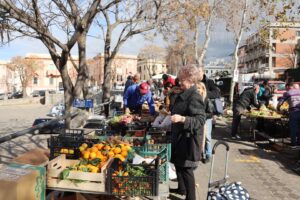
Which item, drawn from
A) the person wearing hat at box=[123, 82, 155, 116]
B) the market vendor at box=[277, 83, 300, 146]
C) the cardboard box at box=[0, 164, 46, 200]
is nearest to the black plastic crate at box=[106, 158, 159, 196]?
the cardboard box at box=[0, 164, 46, 200]

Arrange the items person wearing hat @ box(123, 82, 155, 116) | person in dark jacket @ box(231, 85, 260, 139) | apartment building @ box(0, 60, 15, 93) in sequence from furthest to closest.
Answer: apartment building @ box(0, 60, 15, 93), person in dark jacket @ box(231, 85, 260, 139), person wearing hat @ box(123, 82, 155, 116)

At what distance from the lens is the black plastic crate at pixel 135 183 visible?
149 inches

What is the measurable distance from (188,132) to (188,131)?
0.02 metres

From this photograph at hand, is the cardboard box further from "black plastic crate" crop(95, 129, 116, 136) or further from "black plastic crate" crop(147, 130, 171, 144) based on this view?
"black plastic crate" crop(95, 129, 116, 136)

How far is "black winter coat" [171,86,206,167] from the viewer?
470 cm

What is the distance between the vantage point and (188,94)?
4.80 meters

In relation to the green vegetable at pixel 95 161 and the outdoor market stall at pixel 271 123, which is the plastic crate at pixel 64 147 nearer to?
the green vegetable at pixel 95 161

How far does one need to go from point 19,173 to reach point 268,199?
4.06m

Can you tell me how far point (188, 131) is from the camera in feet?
15.8

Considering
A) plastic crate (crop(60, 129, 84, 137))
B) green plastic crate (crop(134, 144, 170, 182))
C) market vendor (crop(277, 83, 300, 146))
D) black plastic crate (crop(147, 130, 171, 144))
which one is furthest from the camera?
market vendor (crop(277, 83, 300, 146))

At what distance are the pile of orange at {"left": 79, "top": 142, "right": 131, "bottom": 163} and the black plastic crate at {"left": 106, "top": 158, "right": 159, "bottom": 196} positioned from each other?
1.58 feet

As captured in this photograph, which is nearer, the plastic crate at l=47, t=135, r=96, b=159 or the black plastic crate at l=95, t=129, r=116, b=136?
the plastic crate at l=47, t=135, r=96, b=159

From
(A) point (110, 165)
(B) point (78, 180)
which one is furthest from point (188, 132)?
(B) point (78, 180)

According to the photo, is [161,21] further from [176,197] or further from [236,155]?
[176,197]
